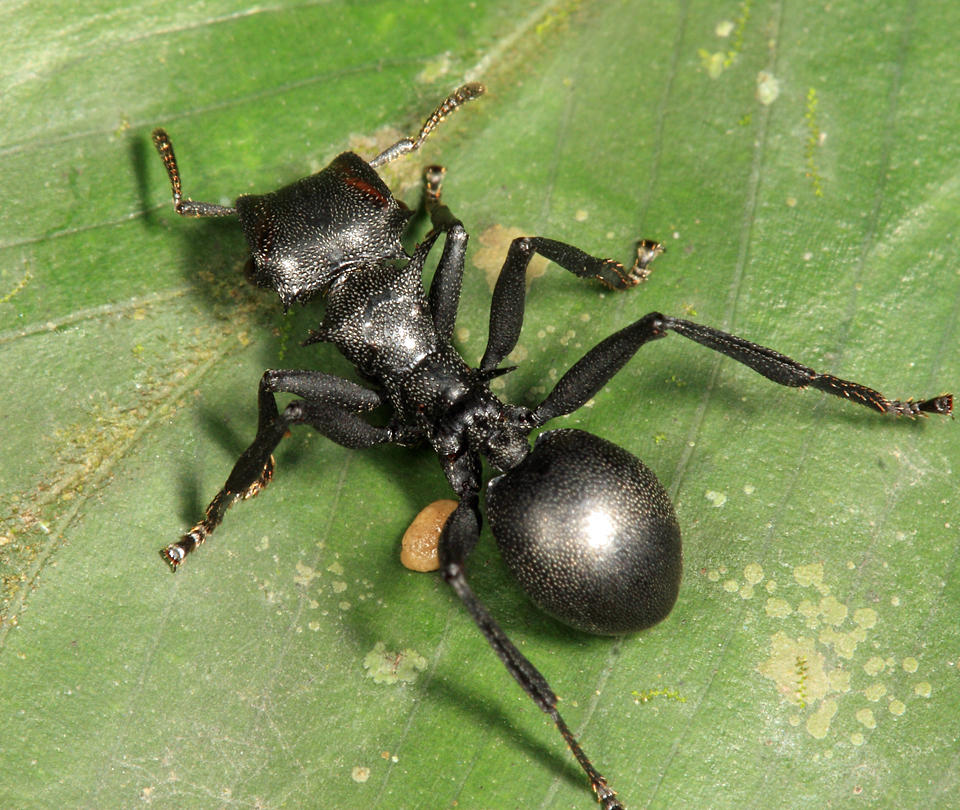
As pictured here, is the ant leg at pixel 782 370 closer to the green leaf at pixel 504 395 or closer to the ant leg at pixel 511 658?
the green leaf at pixel 504 395

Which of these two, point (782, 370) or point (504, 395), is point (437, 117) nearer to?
point (504, 395)

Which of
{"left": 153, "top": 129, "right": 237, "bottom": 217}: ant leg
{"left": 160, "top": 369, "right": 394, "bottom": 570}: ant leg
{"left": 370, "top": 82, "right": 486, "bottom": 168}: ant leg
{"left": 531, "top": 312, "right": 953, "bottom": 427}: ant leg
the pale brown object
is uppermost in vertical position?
{"left": 370, "top": 82, "right": 486, "bottom": 168}: ant leg

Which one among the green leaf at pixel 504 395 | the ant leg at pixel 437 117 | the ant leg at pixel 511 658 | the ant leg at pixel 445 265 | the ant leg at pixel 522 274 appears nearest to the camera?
the ant leg at pixel 511 658

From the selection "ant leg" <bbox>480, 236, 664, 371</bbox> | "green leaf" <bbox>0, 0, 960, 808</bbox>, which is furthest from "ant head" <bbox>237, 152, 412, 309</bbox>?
"ant leg" <bbox>480, 236, 664, 371</bbox>

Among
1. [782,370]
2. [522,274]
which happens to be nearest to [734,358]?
[782,370]

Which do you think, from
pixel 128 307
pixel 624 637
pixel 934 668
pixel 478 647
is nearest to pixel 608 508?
pixel 624 637

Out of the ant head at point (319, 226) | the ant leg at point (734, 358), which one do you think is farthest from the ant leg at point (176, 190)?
the ant leg at point (734, 358)

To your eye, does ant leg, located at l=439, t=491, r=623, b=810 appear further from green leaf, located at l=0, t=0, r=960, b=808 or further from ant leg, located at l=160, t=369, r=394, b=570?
ant leg, located at l=160, t=369, r=394, b=570
